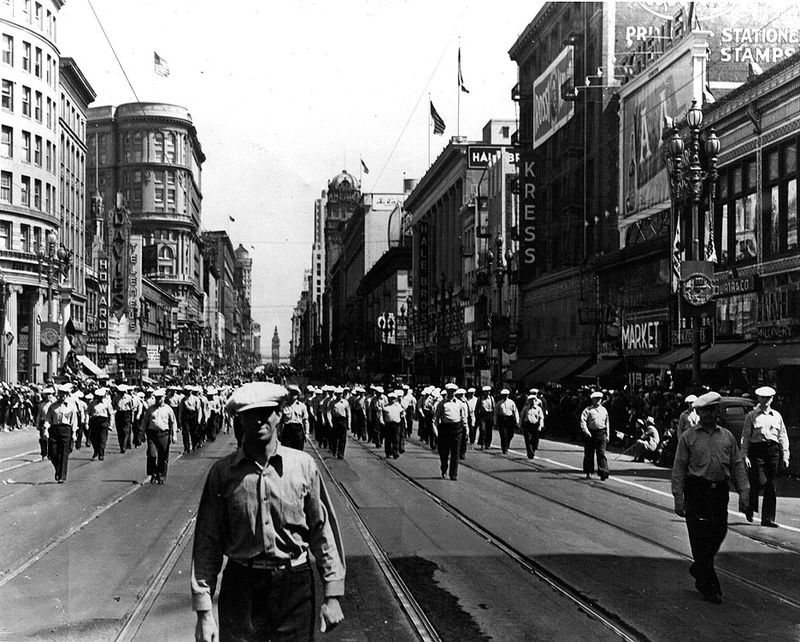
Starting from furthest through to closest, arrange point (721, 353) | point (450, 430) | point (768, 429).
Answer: point (721, 353) < point (450, 430) < point (768, 429)

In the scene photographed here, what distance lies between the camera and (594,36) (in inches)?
1847

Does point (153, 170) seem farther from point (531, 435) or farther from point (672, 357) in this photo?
point (531, 435)

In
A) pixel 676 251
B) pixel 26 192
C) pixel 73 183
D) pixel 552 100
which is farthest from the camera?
pixel 73 183

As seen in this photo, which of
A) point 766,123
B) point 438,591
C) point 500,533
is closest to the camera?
point 438,591

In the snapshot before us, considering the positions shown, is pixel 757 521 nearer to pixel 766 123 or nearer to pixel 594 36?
Result: pixel 766 123

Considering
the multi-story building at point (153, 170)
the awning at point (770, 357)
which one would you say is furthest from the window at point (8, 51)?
the awning at point (770, 357)

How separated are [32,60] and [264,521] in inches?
2150

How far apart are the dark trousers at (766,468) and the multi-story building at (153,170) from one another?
7273 cm

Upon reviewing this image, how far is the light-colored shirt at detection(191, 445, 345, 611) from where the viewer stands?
15.4 ft

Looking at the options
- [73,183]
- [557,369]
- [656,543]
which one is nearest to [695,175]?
[656,543]

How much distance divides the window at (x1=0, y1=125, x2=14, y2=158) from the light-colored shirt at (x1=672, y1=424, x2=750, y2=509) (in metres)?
53.1

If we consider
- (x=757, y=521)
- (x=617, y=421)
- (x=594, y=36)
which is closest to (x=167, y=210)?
(x=594, y=36)

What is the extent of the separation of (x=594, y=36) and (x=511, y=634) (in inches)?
1684

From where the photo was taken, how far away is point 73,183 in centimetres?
6944
